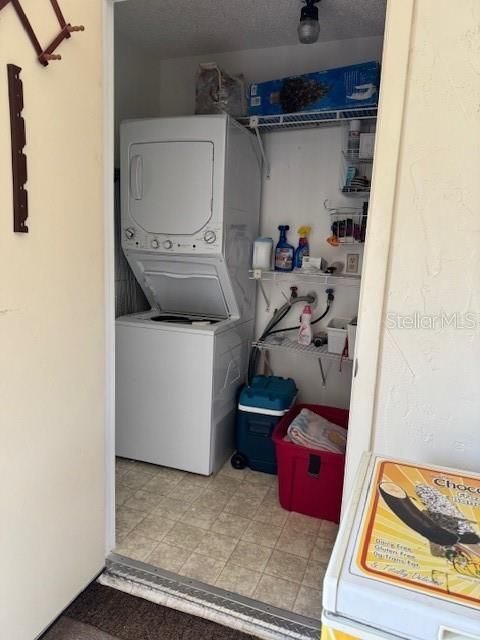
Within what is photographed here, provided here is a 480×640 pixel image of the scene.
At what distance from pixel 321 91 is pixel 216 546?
2528 mm

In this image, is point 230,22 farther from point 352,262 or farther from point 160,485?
point 160,485

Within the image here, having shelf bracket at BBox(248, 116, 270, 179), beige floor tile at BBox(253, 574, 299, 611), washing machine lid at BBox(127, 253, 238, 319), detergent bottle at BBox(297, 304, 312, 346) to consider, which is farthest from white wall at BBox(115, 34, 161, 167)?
beige floor tile at BBox(253, 574, 299, 611)

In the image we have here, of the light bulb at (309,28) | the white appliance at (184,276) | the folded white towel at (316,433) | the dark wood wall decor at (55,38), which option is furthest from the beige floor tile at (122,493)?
the light bulb at (309,28)

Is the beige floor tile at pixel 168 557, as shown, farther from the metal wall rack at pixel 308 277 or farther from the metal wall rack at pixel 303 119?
the metal wall rack at pixel 303 119

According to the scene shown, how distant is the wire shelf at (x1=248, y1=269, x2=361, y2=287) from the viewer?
8.65 feet

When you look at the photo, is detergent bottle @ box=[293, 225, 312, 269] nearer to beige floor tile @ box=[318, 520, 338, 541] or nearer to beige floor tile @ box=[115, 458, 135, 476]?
beige floor tile @ box=[318, 520, 338, 541]

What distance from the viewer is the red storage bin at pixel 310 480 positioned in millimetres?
2273

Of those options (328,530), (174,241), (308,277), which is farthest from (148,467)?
(308,277)

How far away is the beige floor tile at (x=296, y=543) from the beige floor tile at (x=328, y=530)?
0.06 meters

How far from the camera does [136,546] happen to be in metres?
2.03

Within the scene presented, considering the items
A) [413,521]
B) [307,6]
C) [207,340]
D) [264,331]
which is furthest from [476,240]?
[264,331]

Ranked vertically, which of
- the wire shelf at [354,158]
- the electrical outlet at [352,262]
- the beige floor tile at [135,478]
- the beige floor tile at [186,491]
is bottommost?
the beige floor tile at [186,491]

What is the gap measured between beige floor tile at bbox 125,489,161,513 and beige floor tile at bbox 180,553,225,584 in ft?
1.48

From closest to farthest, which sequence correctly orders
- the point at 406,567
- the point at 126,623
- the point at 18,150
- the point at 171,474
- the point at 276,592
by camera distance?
1. the point at 406,567
2. the point at 18,150
3. the point at 126,623
4. the point at 276,592
5. the point at 171,474
